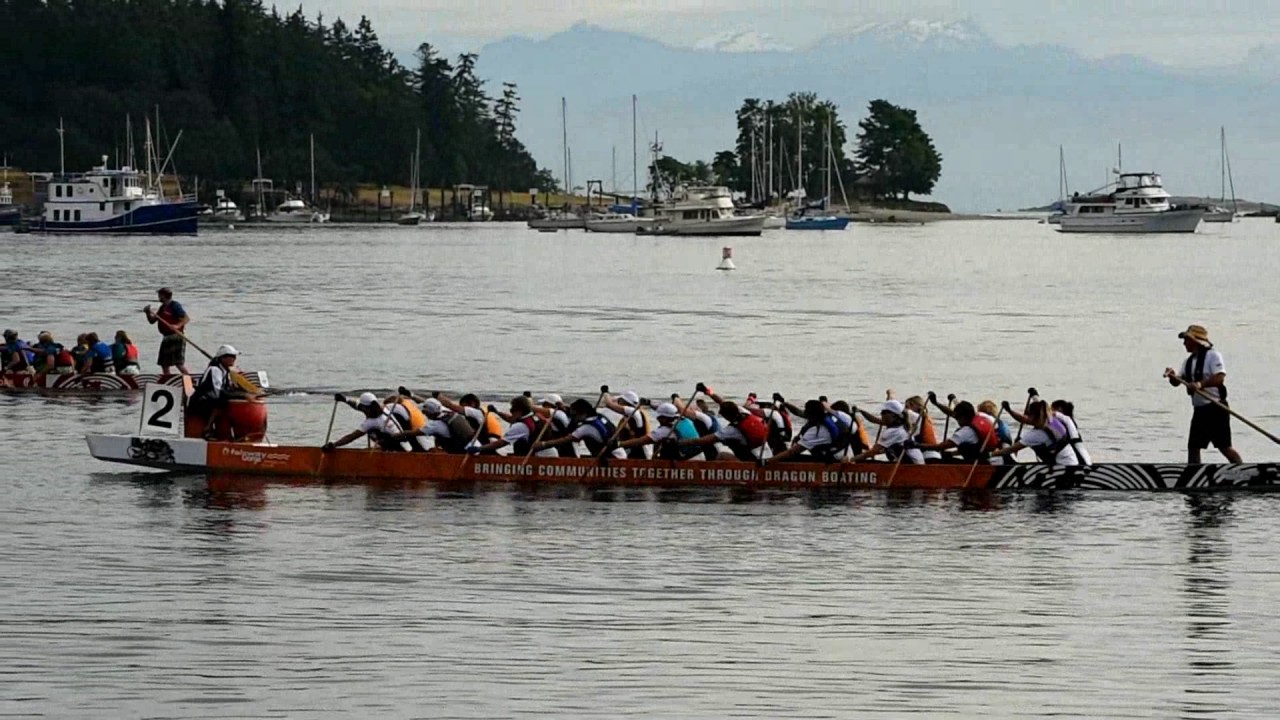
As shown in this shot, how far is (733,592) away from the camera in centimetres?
2497

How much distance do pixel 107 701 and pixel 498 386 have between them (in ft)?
105

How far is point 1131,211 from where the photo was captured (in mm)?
180750

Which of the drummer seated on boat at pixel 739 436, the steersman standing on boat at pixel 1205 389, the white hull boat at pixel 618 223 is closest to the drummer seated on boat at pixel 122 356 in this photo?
the drummer seated on boat at pixel 739 436

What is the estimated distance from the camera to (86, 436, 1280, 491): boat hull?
3139 centimetres

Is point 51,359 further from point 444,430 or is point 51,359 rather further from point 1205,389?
point 1205,389

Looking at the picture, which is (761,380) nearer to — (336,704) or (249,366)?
(249,366)

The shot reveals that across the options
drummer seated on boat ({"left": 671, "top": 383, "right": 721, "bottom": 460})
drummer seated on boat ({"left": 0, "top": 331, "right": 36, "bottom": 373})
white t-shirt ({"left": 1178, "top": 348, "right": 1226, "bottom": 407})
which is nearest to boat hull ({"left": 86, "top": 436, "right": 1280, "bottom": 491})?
drummer seated on boat ({"left": 671, "top": 383, "right": 721, "bottom": 460})

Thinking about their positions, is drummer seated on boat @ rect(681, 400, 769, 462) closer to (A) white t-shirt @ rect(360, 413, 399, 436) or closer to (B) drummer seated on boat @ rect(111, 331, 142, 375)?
(A) white t-shirt @ rect(360, 413, 399, 436)

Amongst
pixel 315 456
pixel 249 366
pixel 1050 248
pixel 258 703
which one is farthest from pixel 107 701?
pixel 1050 248

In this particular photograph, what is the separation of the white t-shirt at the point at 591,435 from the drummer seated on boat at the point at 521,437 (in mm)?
465

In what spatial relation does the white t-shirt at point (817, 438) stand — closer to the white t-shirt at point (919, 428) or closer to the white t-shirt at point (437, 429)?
the white t-shirt at point (919, 428)

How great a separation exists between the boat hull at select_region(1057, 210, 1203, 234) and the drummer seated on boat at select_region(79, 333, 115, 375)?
14485 centimetres

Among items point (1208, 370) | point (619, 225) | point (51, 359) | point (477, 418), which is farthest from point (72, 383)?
point (619, 225)

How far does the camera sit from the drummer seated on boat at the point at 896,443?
31469mm
